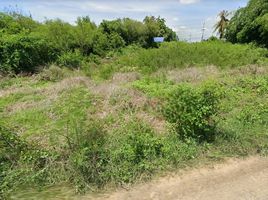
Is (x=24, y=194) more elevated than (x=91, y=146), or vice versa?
(x=91, y=146)

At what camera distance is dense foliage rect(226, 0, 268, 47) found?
57.0 feet

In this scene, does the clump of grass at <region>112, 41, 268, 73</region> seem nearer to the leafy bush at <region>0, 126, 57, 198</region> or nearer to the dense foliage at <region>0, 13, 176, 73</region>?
the dense foliage at <region>0, 13, 176, 73</region>

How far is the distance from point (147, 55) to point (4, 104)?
732cm

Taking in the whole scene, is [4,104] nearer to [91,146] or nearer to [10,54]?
[91,146]

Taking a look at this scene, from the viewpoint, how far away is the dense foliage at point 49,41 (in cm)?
1281

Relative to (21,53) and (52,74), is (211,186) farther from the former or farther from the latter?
(21,53)

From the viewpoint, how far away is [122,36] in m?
23.7

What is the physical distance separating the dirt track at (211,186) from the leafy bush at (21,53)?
966 centimetres

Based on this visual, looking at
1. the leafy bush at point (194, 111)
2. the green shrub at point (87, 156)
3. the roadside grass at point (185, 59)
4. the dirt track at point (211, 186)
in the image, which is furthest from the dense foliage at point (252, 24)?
the green shrub at point (87, 156)

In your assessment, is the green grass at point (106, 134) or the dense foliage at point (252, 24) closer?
the green grass at point (106, 134)

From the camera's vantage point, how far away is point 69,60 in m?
14.7

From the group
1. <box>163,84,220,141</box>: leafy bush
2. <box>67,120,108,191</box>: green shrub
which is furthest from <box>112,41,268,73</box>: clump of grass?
<box>67,120,108,191</box>: green shrub

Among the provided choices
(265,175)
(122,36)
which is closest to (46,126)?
(265,175)

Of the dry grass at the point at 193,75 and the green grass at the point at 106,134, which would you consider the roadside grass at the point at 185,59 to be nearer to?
the dry grass at the point at 193,75
